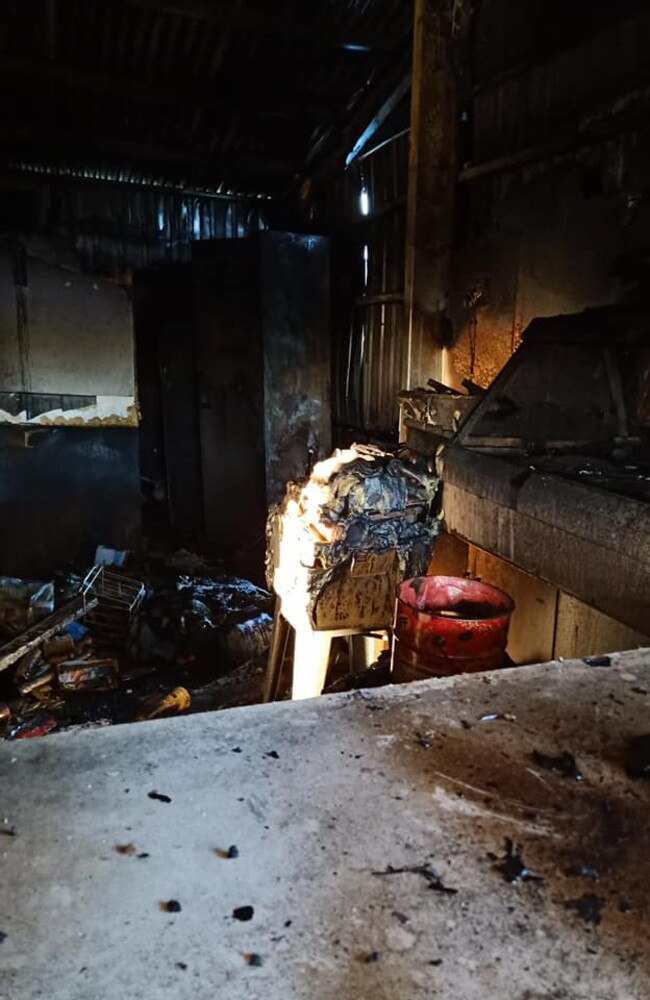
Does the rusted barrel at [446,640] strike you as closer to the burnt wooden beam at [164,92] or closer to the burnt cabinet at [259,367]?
the burnt cabinet at [259,367]

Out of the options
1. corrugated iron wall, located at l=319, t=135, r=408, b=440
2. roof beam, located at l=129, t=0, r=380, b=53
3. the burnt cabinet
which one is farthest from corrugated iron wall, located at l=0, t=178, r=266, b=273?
roof beam, located at l=129, t=0, r=380, b=53

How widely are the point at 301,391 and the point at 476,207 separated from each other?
2908mm

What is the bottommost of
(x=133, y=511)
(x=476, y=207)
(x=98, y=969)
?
(x=133, y=511)

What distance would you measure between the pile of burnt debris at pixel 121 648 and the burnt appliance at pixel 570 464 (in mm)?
2720

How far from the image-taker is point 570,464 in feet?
10.7

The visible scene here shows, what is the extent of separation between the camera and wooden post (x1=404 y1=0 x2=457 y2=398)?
5.62m

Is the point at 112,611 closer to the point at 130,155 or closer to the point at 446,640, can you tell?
the point at 446,640

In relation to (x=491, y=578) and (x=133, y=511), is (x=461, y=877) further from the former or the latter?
(x=133, y=511)

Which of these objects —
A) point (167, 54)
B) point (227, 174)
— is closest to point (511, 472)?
point (167, 54)

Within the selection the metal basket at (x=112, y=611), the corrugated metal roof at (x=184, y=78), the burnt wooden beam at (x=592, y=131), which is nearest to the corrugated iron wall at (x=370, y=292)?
the corrugated metal roof at (x=184, y=78)

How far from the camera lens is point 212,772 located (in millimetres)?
1416

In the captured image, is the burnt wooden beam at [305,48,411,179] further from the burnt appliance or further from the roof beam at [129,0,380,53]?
the burnt appliance

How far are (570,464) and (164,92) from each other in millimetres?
6215

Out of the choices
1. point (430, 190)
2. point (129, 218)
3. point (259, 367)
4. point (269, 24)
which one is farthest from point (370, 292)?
point (129, 218)
